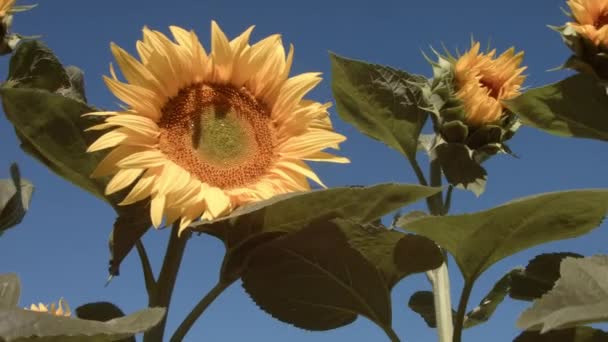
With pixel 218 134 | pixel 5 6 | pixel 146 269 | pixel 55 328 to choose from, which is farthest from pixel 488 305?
pixel 5 6

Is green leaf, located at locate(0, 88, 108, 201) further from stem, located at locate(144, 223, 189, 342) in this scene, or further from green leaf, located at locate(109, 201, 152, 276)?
stem, located at locate(144, 223, 189, 342)

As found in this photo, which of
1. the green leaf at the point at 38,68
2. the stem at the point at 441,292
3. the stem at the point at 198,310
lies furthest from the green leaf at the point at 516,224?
the green leaf at the point at 38,68

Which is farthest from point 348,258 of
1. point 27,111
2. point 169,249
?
point 27,111

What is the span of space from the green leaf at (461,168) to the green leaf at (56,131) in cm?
80

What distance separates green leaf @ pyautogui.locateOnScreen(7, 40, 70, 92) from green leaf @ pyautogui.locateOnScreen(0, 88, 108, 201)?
0.24 metres

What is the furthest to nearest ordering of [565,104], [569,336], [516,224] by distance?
[565,104], [569,336], [516,224]

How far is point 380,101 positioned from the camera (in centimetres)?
204

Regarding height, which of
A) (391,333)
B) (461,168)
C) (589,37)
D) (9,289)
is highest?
(589,37)

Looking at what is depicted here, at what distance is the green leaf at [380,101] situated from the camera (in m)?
1.99

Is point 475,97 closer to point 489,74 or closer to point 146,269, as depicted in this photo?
point 489,74

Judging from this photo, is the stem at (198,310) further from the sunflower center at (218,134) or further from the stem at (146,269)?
the sunflower center at (218,134)

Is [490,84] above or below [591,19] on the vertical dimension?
below

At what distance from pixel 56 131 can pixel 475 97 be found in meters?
0.96

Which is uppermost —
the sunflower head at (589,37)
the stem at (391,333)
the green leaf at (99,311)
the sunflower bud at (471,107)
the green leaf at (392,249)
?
the sunflower head at (589,37)
